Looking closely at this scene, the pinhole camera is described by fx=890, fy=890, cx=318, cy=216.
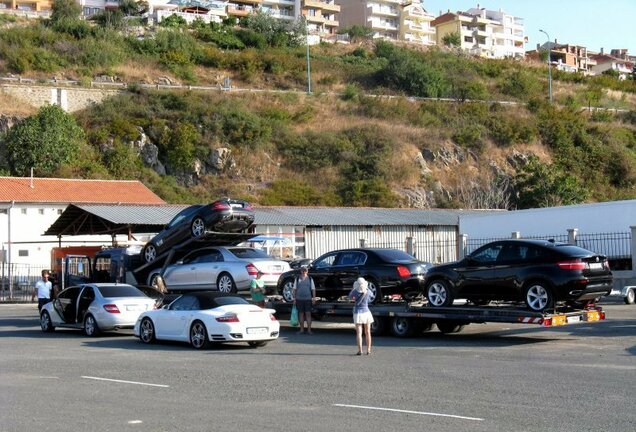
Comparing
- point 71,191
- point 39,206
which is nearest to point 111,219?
point 39,206

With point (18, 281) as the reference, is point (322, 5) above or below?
above

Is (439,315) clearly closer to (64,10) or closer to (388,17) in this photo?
(64,10)

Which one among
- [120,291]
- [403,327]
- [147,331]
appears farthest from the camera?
[120,291]

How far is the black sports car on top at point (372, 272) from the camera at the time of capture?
21.3m

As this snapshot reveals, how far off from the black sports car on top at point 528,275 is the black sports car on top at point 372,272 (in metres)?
1.20

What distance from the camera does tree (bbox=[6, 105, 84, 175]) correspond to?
66.6 meters

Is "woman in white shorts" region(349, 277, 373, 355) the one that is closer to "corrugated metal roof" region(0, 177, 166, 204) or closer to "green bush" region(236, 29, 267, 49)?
"corrugated metal roof" region(0, 177, 166, 204)

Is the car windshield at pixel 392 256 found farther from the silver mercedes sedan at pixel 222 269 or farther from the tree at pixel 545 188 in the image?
the tree at pixel 545 188

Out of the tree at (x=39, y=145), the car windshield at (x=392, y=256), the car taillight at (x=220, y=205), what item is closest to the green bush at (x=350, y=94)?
the tree at (x=39, y=145)

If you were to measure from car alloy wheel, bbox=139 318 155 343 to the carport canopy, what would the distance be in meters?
17.8

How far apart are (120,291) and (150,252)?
292 cm

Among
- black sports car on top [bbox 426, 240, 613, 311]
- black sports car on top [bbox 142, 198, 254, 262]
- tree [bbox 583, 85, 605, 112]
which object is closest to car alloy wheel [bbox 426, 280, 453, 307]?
black sports car on top [bbox 426, 240, 613, 311]

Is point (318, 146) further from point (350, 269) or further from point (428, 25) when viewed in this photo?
point (428, 25)

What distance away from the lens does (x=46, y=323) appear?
79.4 feet
